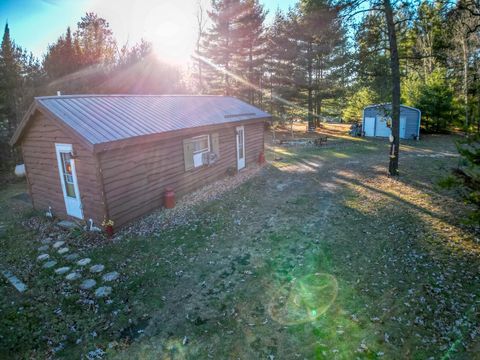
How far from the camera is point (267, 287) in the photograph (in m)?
5.71

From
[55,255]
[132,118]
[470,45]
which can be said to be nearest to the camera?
[55,255]

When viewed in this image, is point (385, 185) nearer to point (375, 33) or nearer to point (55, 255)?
point (375, 33)

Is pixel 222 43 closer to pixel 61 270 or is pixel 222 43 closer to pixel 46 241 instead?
pixel 46 241

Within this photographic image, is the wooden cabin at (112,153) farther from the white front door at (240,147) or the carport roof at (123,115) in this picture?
the white front door at (240,147)

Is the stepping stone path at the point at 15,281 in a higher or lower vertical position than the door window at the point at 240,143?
lower

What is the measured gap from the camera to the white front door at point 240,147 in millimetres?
14722

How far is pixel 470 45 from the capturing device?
22672mm

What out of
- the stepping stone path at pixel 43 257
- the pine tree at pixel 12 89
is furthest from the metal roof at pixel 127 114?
the pine tree at pixel 12 89

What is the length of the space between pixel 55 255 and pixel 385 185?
36.7 feet

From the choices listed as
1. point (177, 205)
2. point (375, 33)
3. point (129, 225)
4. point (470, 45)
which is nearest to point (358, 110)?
point (470, 45)

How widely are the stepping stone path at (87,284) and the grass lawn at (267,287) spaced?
20 centimetres

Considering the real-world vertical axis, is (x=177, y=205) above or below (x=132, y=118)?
below

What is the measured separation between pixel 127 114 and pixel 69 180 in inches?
105

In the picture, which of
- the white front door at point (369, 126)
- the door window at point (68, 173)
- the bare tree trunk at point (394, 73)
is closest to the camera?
the door window at point (68, 173)
